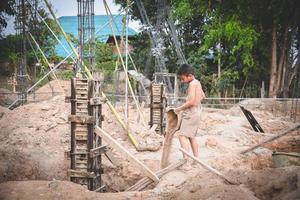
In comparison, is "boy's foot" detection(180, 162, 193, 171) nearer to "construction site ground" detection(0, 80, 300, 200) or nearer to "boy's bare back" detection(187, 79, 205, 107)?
"construction site ground" detection(0, 80, 300, 200)

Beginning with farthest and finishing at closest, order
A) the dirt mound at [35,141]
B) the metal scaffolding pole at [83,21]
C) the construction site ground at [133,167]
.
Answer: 1. the dirt mound at [35,141]
2. the metal scaffolding pole at [83,21]
3. the construction site ground at [133,167]

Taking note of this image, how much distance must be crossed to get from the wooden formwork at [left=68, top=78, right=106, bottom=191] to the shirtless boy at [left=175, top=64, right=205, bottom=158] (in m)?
1.10

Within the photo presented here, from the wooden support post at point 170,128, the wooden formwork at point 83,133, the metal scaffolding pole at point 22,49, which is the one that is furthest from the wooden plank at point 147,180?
the metal scaffolding pole at point 22,49

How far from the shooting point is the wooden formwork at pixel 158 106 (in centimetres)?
936

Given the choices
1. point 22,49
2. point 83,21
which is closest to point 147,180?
point 83,21

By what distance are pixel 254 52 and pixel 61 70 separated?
8365 millimetres

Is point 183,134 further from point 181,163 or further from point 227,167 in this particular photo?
point 227,167

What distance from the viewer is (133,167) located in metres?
6.47

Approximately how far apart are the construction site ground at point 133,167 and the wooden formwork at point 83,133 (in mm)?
219

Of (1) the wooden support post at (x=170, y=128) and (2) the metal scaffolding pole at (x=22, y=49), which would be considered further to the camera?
(2) the metal scaffolding pole at (x=22, y=49)

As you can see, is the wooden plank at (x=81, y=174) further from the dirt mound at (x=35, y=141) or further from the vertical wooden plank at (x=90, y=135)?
the dirt mound at (x=35, y=141)

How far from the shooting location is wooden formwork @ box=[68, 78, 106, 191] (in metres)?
4.76

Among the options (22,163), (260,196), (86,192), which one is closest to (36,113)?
(22,163)

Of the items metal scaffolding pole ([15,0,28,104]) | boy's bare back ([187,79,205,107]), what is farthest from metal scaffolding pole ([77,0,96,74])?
metal scaffolding pole ([15,0,28,104])
